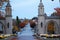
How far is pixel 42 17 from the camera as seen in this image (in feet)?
174

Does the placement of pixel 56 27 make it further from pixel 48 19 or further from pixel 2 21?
pixel 2 21

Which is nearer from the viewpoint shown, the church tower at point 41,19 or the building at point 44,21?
the building at point 44,21

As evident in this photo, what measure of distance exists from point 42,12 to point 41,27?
10.9ft

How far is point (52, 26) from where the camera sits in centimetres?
5950

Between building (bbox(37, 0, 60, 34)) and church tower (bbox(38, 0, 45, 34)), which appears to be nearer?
building (bbox(37, 0, 60, 34))

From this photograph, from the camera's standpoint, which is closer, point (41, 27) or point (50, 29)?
point (41, 27)

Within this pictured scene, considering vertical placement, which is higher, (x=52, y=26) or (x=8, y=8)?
(x=8, y=8)

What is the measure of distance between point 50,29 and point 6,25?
11770 mm

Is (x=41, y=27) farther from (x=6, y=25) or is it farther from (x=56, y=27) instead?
(x=6, y=25)

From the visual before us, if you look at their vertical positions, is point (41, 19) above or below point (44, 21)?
above

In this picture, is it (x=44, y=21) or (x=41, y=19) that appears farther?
(x=41, y=19)

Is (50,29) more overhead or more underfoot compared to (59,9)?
more underfoot

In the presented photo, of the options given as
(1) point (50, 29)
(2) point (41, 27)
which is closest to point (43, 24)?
(2) point (41, 27)

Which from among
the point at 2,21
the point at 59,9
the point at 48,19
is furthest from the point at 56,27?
the point at 2,21
